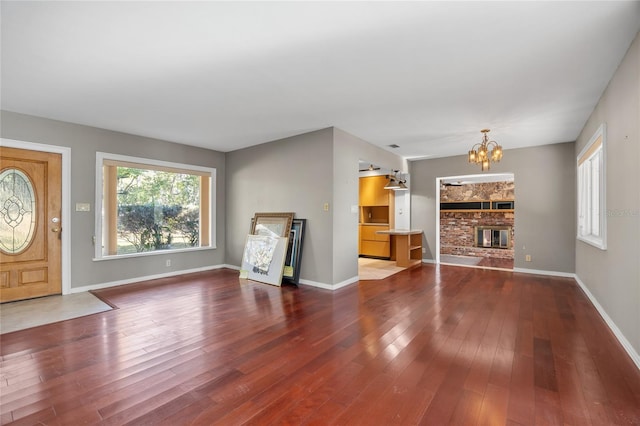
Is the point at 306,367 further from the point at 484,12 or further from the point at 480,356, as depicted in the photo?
the point at 484,12

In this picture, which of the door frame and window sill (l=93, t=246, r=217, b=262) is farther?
window sill (l=93, t=246, r=217, b=262)

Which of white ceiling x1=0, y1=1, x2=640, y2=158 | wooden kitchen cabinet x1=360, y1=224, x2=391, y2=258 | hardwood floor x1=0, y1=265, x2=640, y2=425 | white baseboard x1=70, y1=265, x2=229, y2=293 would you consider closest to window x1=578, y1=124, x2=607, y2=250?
white ceiling x1=0, y1=1, x2=640, y2=158

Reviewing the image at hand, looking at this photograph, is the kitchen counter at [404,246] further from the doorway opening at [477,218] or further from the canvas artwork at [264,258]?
the doorway opening at [477,218]

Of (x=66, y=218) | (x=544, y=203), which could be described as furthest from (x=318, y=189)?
(x=544, y=203)

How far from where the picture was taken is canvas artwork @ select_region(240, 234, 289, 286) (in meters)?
5.02

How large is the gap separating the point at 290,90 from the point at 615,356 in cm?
391

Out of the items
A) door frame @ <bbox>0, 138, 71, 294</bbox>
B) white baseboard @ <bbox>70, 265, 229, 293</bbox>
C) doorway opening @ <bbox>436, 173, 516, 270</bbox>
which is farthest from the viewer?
doorway opening @ <bbox>436, 173, 516, 270</bbox>

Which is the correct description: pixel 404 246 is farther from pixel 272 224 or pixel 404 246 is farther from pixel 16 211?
pixel 16 211

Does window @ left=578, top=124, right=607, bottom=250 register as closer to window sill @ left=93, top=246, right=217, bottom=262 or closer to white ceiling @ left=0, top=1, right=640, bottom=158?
white ceiling @ left=0, top=1, right=640, bottom=158

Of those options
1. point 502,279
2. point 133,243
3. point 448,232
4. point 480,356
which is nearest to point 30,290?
point 133,243

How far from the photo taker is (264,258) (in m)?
5.27

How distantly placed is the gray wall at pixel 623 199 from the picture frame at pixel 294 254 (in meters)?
3.84

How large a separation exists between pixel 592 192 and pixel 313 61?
14.8ft

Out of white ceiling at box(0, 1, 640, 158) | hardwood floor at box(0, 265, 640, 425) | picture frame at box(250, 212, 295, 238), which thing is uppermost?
white ceiling at box(0, 1, 640, 158)
